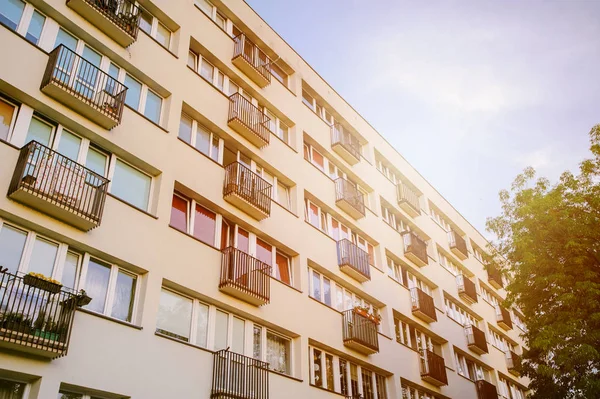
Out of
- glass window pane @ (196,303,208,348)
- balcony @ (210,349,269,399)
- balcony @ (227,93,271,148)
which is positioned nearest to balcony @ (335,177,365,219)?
balcony @ (227,93,271,148)

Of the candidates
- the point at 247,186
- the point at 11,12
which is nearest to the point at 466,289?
the point at 247,186

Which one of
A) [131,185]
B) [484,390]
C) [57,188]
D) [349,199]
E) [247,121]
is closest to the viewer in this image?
[57,188]

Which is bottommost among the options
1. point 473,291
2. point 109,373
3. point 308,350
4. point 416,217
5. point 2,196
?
point 109,373

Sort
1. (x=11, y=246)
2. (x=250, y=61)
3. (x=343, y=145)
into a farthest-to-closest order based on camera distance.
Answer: (x=343, y=145) < (x=250, y=61) < (x=11, y=246)

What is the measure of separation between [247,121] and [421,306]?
45.2 feet

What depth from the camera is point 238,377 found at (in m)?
16.8

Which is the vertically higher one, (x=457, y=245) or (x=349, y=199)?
(x=457, y=245)

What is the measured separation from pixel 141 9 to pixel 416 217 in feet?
67.6

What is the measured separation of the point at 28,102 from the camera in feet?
50.0

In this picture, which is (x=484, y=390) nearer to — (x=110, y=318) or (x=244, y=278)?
(x=244, y=278)

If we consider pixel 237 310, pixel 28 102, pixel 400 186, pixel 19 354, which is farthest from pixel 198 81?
pixel 400 186

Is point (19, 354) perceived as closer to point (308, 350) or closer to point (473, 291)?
point (308, 350)

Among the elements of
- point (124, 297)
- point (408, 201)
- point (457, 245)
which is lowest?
point (124, 297)

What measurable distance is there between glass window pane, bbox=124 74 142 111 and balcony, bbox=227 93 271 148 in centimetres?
388
